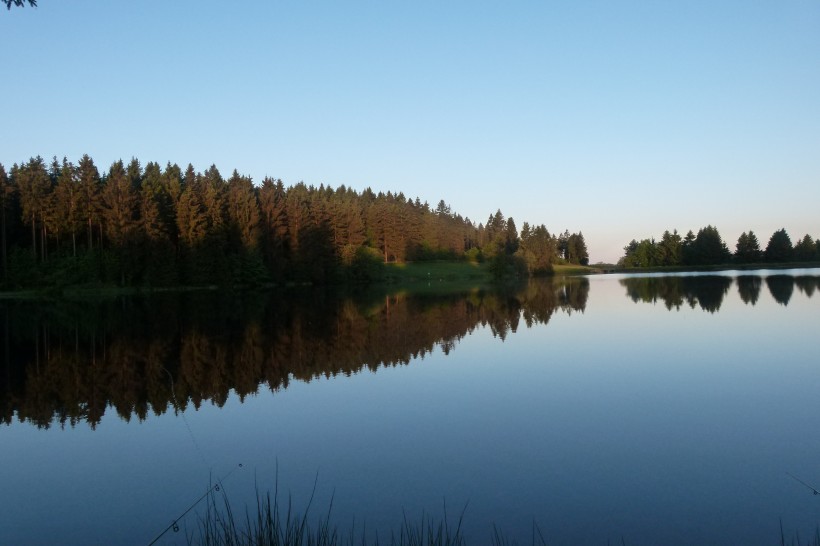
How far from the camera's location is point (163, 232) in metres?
63.4

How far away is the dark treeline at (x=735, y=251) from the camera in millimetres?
131375

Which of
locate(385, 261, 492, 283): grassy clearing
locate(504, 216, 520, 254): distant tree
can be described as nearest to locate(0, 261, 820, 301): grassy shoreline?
locate(385, 261, 492, 283): grassy clearing

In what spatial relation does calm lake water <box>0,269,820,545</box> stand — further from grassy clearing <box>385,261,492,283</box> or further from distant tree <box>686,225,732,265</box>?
distant tree <box>686,225,732,265</box>

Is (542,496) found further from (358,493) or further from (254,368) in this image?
(254,368)

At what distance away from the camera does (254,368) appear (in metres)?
17.9

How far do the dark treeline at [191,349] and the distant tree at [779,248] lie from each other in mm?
114756

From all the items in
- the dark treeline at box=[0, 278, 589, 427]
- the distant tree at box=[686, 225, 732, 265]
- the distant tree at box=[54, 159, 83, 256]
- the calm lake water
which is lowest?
the calm lake water

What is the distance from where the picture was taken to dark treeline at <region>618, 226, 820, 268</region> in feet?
431

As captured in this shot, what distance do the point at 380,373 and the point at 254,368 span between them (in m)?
3.99

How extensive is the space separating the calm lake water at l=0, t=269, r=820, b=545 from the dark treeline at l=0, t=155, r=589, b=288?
4010cm

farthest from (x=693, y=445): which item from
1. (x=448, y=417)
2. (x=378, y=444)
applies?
(x=378, y=444)

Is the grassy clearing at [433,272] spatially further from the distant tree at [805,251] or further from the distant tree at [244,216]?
the distant tree at [805,251]

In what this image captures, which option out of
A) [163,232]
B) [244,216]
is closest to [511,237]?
[244,216]

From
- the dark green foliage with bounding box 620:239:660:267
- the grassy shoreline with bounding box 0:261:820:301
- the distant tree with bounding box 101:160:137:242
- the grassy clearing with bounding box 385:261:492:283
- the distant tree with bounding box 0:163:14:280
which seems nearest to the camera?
the grassy shoreline with bounding box 0:261:820:301
